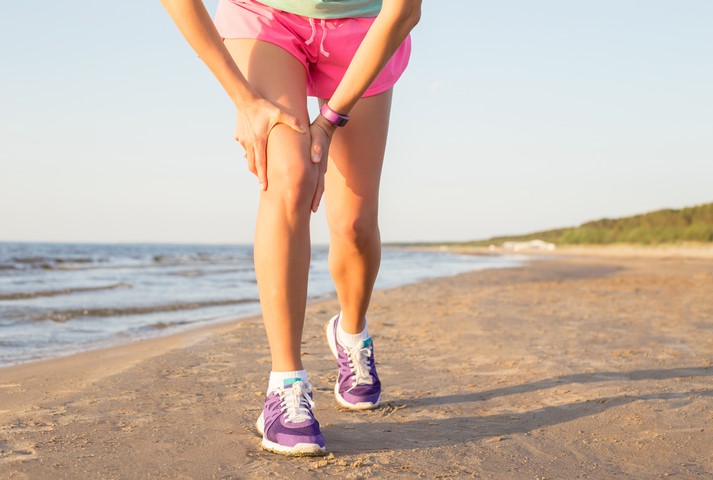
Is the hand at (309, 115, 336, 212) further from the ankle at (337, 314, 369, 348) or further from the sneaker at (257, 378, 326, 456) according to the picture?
the ankle at (337, 314, 369, 348)

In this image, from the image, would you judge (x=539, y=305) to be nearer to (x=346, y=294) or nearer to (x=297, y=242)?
(x=346, y=294)

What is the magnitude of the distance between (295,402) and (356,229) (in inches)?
30.3

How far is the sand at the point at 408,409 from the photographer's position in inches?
76.2

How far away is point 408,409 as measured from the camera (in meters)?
2.64

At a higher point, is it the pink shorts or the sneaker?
the pink shorts

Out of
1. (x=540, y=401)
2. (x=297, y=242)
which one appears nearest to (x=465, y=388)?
(x=540, y=401)

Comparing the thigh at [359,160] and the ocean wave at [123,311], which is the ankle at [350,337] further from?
the ocean wave at [123,311]

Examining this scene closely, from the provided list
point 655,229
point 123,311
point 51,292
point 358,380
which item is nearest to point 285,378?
point 358,380

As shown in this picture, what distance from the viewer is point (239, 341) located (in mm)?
4246

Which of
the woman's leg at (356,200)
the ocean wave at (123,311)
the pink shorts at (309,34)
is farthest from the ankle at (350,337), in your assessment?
the ocean wave at (123,311)

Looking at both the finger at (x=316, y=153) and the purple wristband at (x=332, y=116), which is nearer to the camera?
the finger at (x=316, y=153)

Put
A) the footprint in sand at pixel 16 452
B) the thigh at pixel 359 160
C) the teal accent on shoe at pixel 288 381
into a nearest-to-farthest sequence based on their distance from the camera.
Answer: the footprint in sand at pixel 16 452
the teal accent on shoe at pixel 288 381
the thigh at pixel 359 160

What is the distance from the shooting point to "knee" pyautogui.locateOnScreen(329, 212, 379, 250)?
8.50ft

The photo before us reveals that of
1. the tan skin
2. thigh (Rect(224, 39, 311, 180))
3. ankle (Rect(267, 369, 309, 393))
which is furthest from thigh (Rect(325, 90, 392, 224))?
ankle (Rect(267, 369, 309, 393))
